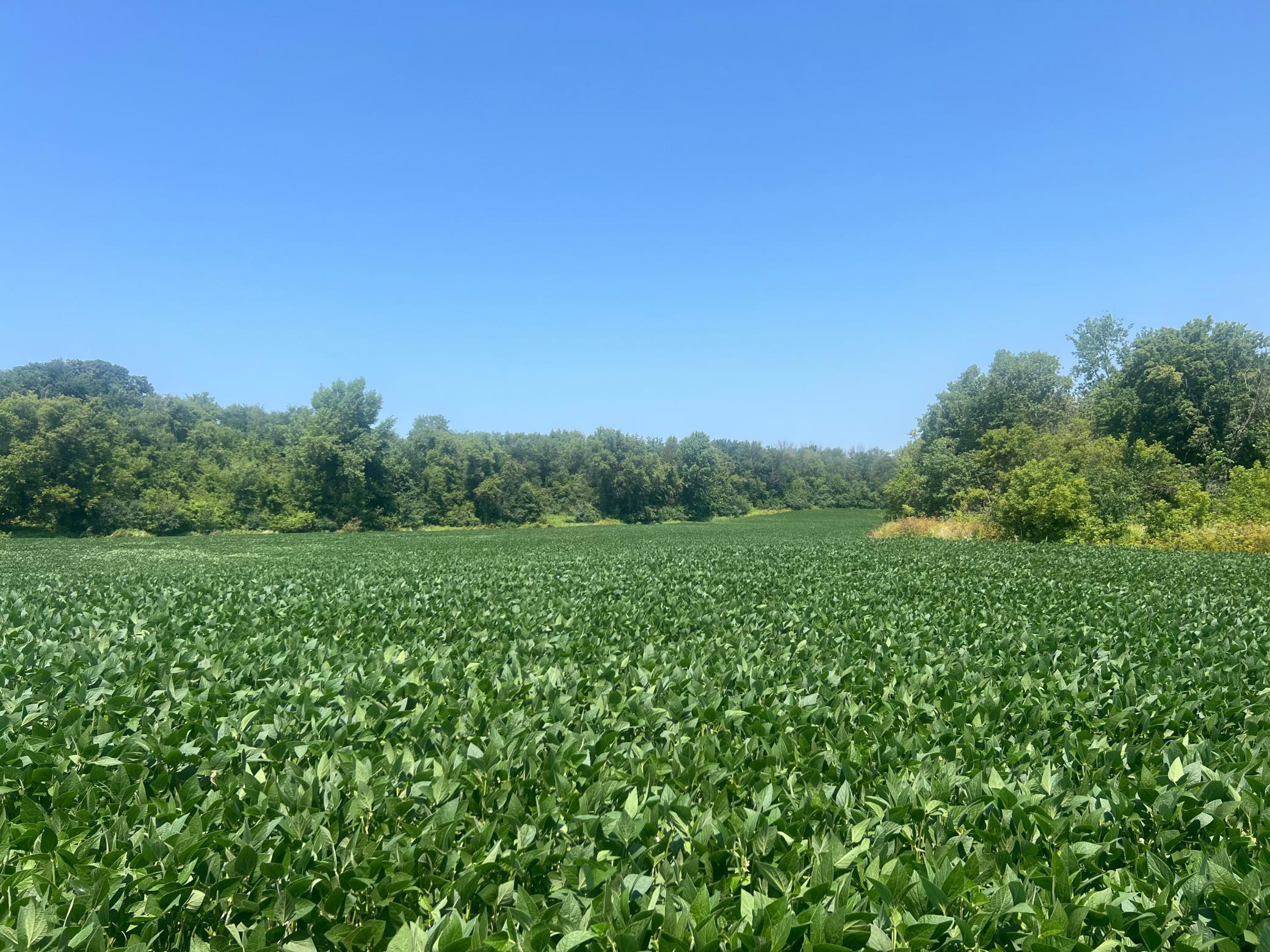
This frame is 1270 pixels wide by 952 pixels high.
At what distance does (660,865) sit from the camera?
2.78 metres

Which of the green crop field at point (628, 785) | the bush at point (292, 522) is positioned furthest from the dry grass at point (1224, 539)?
the bush at point (292, 522)

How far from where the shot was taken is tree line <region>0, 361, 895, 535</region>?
171 ft

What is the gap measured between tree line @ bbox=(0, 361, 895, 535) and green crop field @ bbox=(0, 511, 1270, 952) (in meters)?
56.9

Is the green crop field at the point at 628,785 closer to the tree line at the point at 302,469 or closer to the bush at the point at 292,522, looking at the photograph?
the tree line at the point at 302,469

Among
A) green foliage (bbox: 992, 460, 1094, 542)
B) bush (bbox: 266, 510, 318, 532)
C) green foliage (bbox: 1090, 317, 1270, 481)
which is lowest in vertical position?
bush (bbox: 266, 510, 318, 532)

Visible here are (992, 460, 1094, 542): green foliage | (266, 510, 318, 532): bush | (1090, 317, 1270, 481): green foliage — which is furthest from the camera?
(266, 510, 318, 532): bush

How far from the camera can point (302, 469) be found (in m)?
66.4

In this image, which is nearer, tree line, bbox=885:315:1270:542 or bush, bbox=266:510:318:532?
tree line, bbox=885:315:1270:542

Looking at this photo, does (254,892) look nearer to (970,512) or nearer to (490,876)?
(490,876)

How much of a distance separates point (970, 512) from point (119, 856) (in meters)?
52.7

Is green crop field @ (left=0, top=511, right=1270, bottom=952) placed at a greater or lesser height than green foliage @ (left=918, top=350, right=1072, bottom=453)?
lesser

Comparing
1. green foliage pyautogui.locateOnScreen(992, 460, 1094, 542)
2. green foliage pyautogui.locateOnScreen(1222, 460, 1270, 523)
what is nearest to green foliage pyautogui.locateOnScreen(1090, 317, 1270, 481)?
green foliage pyautogui.locateOnScreen(1222, 460, 1270, 523)

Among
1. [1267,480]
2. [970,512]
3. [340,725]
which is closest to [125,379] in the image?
[970,512]

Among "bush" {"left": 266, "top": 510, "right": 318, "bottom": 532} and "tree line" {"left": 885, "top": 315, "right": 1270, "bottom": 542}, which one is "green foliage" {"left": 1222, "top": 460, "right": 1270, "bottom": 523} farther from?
"bush" {"left": 266, "top": 510, "right": 318, "bottom": 532}
